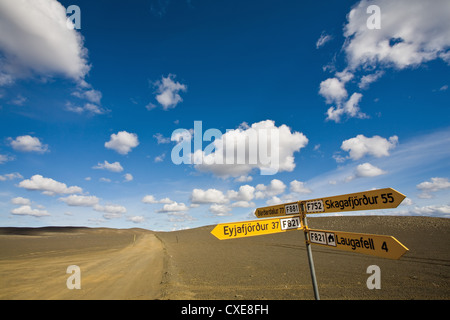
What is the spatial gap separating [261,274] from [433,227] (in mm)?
47502

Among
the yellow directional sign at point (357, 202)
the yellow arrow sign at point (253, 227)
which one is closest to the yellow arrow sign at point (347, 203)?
the yellow directional sign at point (357, 202)

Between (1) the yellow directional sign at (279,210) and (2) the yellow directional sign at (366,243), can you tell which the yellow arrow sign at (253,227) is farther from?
(2) the yellow directional sign at (366,243)

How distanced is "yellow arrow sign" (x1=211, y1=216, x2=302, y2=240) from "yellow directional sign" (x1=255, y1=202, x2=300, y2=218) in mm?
215

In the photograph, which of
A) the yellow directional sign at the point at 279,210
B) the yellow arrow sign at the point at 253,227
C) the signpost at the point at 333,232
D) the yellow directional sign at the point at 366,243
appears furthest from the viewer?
the yellow directional sign at the point at 279,210

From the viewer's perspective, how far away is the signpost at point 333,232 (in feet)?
10.0

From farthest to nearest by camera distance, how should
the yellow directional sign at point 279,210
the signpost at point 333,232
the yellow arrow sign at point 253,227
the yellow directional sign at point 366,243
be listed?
the yellow directional sign at point 279,210
the yellow arrow sign at point 253,227
the signpost at point 333,232
the yellow directional sign at point 366,243

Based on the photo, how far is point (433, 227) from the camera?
41.7 meters

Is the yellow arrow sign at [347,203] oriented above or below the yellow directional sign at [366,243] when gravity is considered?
above

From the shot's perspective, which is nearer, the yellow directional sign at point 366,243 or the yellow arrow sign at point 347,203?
the yellow directional sign at point 366,243

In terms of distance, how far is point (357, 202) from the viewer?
357 centimetres

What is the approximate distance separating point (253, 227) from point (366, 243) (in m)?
1.94

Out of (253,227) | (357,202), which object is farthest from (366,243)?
(253,227)

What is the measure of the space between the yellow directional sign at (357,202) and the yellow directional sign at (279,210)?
19 cm
